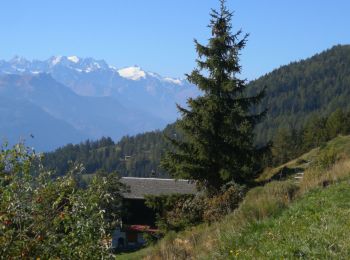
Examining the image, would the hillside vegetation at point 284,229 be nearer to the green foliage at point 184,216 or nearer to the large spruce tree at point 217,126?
the green foliage at point 184,216

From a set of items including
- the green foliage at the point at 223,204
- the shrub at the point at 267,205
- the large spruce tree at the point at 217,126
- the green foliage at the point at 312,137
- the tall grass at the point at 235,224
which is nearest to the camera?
the tall grass at the point at 235,224

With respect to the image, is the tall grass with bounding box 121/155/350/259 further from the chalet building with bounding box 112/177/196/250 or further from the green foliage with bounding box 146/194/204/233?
the chalet building with bounding box 112/177/196/250

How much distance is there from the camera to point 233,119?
68.3 feet

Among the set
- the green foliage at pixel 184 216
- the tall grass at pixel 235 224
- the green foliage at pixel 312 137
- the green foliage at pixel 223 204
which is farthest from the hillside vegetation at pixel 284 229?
the green foliage at pixel 312 137

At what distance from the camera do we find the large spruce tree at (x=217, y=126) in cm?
2091

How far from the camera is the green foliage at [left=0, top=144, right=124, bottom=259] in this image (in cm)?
648

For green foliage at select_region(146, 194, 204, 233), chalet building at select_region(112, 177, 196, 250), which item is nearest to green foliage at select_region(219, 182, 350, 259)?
green foliage at select_region(146, 194, 204, 233)

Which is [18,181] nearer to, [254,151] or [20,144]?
[20,144]

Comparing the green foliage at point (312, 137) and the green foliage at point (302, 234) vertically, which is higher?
the green foliage at point (312, 137)

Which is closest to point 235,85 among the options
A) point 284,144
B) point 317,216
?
point 317,216

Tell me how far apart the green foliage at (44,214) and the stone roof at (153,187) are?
46.7m

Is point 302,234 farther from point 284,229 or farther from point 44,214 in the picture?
point 44,214

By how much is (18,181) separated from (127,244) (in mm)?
47821

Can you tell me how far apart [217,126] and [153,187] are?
121ft
